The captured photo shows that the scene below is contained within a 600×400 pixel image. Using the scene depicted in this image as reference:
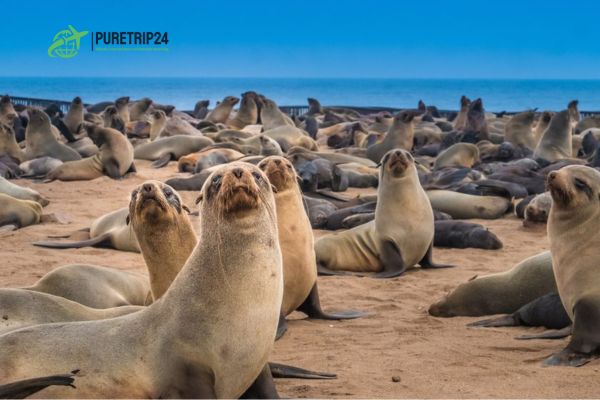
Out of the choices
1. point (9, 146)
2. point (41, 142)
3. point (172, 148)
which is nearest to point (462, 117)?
point (172, 148)

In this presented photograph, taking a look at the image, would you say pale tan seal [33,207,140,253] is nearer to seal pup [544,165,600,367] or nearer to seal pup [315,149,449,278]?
seal pup [315,149,449,278]

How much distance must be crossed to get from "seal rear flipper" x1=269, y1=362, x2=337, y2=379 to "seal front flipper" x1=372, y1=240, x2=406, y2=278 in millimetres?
3315

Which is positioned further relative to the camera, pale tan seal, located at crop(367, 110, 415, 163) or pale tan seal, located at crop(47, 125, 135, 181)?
pale tan seal, located at crop(367, 110, 415, 163)

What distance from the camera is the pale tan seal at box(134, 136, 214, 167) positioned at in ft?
53.7

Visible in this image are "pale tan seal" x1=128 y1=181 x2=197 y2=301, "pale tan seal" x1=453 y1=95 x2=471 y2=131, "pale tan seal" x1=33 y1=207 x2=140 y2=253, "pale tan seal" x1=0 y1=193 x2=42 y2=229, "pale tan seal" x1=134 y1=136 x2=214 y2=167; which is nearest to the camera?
"pale tan seal" x1=128 y1=181 x2=197 y2=301

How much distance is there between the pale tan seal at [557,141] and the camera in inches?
591

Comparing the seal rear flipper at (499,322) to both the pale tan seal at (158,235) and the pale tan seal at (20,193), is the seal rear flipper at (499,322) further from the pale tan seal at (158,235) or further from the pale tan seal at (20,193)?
the pale tan seal at (20,193)

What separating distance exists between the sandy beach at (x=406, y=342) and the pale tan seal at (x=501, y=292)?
153 millimetres

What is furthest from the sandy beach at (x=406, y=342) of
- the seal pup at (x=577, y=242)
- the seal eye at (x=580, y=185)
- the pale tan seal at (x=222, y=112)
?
the pale tan seal at (x=222, y=112)

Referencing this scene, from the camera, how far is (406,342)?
5.34m

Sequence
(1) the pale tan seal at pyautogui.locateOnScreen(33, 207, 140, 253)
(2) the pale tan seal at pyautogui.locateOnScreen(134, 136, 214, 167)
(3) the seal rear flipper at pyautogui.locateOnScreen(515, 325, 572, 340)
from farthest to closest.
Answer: (2) the pale tan seal at pyautogui.locateOnScreen(134, 136, 214, 167)
(1) the pale tan seal at pyautogui.locateOnScreen(33, 207, 140, 253)
(3) the seal rear flipper at pyautogui.locateOnScreen(515, 325, 572, 340)

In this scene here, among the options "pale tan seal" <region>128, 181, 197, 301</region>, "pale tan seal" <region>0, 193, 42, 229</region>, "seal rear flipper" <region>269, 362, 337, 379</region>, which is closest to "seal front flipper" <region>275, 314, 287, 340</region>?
"pale tan seal" <region>128, 181, 197, 301</region>

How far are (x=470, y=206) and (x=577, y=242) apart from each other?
5347mm

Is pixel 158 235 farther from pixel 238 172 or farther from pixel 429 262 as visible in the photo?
pixel 429 262
